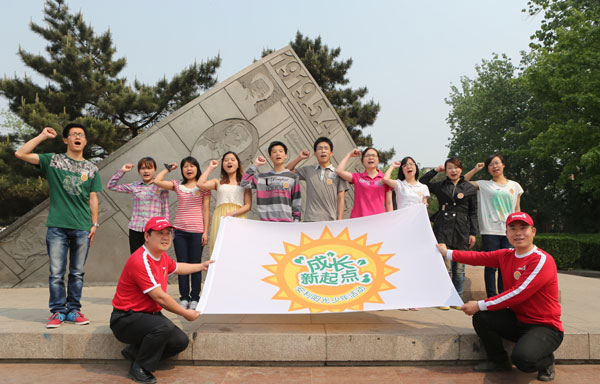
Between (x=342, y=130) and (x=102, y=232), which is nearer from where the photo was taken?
(x=102, y=232)

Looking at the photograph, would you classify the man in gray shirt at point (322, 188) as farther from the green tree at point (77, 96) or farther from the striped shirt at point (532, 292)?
the green tree at point (77, 96)

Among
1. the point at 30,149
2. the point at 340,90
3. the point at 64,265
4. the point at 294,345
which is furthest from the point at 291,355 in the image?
the point at 340,90

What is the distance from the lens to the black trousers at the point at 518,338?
8.71 feet

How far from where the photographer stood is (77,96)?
49.1 ft

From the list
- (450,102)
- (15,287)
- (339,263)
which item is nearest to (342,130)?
(339,263)

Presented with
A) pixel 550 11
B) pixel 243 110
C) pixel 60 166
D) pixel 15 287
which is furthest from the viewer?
pixel 550 11

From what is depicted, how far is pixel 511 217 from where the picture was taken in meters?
2.88

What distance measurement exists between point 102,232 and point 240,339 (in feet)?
14.0

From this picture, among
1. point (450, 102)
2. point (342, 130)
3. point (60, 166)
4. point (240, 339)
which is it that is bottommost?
point (240, 339)

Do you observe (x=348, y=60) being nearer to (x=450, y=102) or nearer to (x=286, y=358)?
(x=450, y=102)

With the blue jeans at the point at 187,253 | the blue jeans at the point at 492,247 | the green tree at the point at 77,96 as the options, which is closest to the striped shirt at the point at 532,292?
the blue jeans at the point at 492,247

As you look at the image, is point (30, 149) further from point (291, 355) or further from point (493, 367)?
point (493, 367)

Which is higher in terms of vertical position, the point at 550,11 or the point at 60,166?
the point at 550,11

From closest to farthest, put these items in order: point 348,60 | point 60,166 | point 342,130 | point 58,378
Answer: point 58,378, point 60,166, point 342,130, point 348,60
